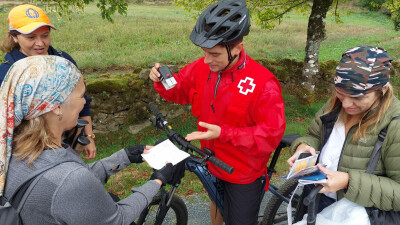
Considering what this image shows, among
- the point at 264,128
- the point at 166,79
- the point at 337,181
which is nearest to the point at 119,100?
the point at 166,79

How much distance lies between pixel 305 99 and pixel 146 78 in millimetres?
4313

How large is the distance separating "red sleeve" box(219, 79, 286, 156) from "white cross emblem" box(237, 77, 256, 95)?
4.0 inches

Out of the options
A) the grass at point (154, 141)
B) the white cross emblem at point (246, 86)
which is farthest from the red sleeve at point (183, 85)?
the grass at point (154, 141)

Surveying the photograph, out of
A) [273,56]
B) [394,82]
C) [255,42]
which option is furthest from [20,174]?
[255,42]

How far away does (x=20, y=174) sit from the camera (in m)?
1.57

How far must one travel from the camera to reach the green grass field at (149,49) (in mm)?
5711

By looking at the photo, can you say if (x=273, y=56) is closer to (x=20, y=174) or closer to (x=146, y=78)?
(x=146, y=78)

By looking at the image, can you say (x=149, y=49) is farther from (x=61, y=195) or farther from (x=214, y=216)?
(x=61, y=195)

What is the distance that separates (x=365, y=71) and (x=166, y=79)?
1592 millimetres

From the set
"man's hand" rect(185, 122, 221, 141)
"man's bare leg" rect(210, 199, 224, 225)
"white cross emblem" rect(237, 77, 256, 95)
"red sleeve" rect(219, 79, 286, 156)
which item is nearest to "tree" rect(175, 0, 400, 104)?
"man's bare leg" rect(210, 199, 224, 225)

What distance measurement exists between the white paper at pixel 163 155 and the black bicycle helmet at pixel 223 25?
2.91 ft

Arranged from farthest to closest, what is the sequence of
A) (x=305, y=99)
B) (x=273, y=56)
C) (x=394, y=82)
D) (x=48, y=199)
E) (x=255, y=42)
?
(x=255, y=42) < (x=273, y=56) < (x=394, y=82) < (x=305, y=99) < (x=48, y=199)

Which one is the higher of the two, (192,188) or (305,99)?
(192,188)

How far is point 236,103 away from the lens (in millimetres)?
2559
